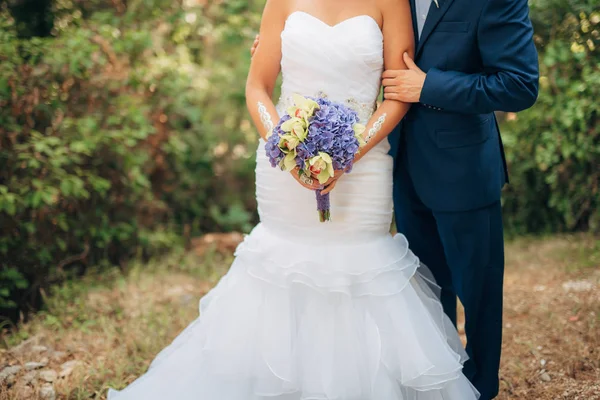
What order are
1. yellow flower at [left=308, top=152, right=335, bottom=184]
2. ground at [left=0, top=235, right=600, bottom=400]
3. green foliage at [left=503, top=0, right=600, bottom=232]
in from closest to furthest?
yellow flower at [left=308, top=152, right=335, bottom=184] → ground at [left=0, top=235, right=600, bottom=400] → green foliage at [left=503, top=0, right=600, bottom=232]

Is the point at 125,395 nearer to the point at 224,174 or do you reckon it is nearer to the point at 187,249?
the point at 187,249

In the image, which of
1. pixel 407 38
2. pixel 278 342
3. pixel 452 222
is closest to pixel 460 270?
pixel 452 222

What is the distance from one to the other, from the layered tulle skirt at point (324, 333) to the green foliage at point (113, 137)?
2.11m

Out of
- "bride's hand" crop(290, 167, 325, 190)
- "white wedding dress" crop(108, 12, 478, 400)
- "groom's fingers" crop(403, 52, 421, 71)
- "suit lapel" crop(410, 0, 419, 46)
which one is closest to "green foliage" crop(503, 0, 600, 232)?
"suit lapel" crop(410, 0, 419, 46)

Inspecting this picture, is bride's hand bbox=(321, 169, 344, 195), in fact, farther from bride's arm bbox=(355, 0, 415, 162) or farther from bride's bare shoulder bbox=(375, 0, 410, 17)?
bride's bare shoulder bbox=(375, 0, 410, 17)

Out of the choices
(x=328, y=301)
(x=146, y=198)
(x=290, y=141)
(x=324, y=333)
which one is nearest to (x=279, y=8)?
(x=290, y=141)

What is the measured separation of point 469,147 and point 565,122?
2472mm

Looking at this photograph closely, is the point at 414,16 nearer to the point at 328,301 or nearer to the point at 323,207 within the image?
the point at 323,207

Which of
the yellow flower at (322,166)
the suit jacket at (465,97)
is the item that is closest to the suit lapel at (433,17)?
the suit jacket at (465,97)

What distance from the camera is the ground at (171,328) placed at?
10.8ft

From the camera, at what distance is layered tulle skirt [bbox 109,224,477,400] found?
101 inches

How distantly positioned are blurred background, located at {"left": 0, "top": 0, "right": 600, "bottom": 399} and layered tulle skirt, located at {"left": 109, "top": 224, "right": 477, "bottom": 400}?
0.82 meters

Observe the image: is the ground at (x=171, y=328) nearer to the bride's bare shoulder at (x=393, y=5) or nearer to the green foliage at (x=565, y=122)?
the green foliage at (x=565, y=122)

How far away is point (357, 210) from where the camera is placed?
9.07ft
